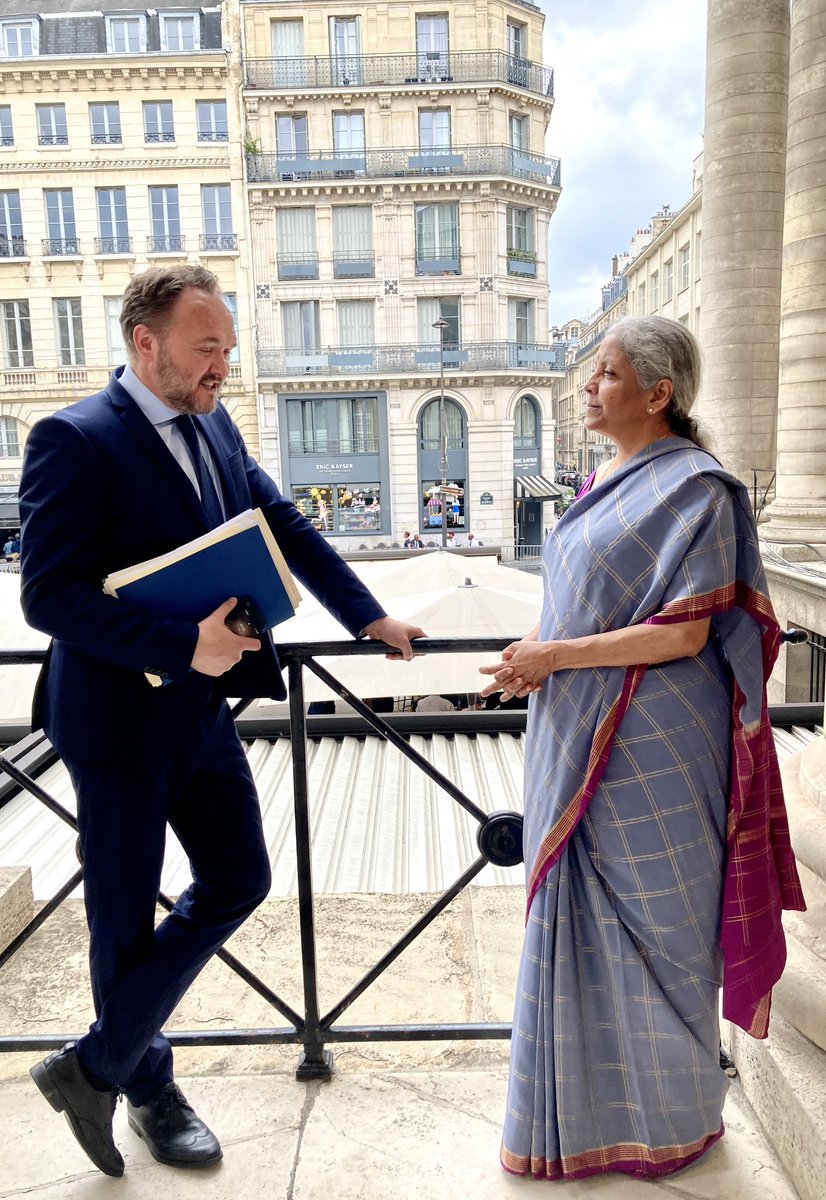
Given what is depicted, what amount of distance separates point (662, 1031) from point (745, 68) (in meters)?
14.5

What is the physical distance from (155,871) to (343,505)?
30.8 metres

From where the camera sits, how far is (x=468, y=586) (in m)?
10.9

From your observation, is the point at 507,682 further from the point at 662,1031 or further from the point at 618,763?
the point at 662,1031

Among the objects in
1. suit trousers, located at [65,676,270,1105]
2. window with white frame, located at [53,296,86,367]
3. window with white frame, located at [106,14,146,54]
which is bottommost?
suit trousers, located at [65,676,270,1105]

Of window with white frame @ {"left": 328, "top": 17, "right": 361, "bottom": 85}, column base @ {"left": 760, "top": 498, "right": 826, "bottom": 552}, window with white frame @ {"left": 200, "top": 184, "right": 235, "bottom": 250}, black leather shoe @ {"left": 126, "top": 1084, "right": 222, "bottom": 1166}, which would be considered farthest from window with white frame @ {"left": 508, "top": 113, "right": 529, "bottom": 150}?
black leather shoe @ {"left": 126, "top": 1084, "right": 222, "bottom": 1166}

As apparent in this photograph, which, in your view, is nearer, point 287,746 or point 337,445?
point 287,746

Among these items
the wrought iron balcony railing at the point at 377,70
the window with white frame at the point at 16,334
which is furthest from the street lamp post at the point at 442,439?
the window with white frame at the point at 16,334

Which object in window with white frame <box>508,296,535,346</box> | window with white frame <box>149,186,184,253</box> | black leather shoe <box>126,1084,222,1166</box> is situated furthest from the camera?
window with white frame <box>508,296,535,346</box>

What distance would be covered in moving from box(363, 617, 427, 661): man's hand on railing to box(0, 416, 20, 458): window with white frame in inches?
1304

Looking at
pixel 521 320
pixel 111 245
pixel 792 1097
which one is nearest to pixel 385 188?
pixel 521 320

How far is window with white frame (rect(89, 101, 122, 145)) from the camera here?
30.3m

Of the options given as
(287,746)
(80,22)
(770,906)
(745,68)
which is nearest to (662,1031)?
(770,906)

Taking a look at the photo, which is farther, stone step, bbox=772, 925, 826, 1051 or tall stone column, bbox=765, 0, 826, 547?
tall stone column, bbox=765, 0, 826, 547

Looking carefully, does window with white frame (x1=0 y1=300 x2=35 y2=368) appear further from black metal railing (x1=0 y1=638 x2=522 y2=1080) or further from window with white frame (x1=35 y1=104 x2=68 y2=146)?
black metal railing (x1=0 y1=638 x2=522 y2=1080)
